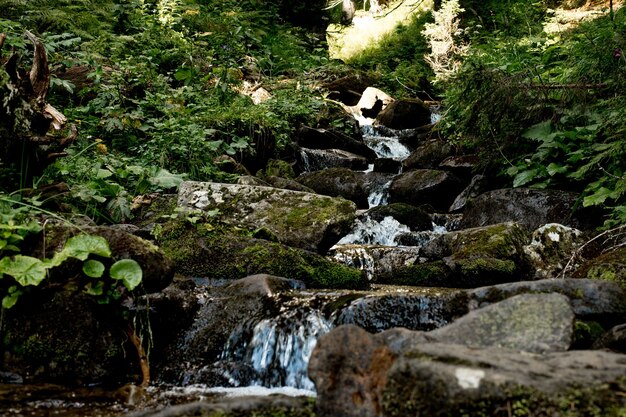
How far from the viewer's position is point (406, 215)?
8242mm

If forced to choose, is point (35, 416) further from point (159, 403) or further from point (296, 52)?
point (296, 52)

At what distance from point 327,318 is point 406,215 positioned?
462cm

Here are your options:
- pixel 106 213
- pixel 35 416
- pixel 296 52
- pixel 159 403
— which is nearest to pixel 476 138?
pixel 106 213

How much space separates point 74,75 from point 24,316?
7.30m

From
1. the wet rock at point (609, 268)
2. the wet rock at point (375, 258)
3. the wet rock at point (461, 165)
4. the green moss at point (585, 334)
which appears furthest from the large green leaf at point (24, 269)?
the wet rock at point (461, 165)

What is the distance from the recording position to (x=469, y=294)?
3834mm

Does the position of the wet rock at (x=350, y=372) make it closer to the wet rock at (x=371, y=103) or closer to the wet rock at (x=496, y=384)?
the wet rock at (x=496, y=384)

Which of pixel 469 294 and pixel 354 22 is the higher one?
pixel 354 22

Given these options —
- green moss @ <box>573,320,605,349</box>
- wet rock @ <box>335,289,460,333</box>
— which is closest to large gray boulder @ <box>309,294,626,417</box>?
green moss @ <box>573,320,605,349</box>

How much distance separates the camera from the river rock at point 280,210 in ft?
19.8

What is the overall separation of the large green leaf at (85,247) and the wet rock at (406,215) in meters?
5.53

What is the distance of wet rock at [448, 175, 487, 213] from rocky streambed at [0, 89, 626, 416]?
65 centimetres

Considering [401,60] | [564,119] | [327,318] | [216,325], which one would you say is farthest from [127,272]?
[401,60]

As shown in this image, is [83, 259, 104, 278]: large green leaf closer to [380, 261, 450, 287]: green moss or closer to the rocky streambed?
the rocky streambed
